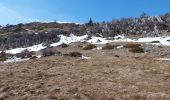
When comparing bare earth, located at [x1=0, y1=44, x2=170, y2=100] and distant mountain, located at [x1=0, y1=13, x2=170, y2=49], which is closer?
bare earth, located at [x1=0, y1=44, x2=170, y2=100]

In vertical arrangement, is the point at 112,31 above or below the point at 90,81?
above

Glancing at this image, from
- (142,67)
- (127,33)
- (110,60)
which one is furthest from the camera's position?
(127,33)

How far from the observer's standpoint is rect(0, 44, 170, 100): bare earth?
18.8 metres

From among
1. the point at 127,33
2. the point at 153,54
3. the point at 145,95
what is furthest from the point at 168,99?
the point at 127,33

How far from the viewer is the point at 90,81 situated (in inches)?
872

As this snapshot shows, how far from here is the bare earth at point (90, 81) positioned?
18812 millimetres

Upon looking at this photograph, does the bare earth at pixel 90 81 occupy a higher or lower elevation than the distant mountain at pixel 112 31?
lower

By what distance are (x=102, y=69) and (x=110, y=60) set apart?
486cm

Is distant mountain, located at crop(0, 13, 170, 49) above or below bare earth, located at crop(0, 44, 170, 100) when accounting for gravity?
above

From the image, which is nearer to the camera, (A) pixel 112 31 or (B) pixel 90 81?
(B) pixel 90 81

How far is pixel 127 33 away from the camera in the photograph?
67812 millimetres

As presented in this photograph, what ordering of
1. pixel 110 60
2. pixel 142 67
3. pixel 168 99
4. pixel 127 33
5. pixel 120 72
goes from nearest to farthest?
pixel 168 99
pixel 120 72
pixel 142 67
pixel 110 60
pixel 127 33

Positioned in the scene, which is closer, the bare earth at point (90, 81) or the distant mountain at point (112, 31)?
the bare earth at point (90, 81)

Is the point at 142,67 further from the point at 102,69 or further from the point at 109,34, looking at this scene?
the point at 109,34
